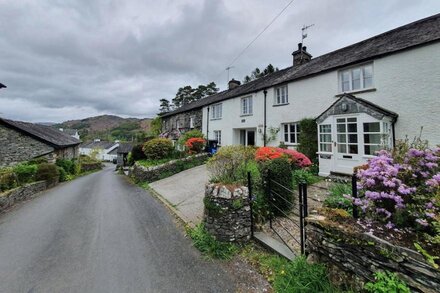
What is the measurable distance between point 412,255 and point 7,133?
26.4 meters

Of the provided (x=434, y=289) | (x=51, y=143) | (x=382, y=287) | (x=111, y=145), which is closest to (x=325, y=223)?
(x=382, y=287)

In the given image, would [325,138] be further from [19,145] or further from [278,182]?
[19,145]

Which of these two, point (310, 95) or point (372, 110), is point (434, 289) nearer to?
point (372, 110)

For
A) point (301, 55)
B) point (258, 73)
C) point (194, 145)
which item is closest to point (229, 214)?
point (194, 145)

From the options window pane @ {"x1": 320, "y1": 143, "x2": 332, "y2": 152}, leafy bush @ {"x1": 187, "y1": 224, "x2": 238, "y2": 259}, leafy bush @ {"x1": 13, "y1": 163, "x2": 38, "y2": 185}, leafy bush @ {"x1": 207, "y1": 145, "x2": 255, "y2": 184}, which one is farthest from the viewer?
leafy bush @ {"x1": 13, "y1": 163, "x2": 38, "y2": 185}

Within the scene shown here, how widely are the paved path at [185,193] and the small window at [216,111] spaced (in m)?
8.96

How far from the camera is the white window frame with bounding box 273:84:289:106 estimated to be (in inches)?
550

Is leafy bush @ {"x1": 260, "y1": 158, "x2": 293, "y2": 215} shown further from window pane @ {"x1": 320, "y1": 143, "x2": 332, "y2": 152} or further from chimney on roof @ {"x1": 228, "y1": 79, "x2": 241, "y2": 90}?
chimney on roof @ {"x1": 228, "y1": 79, "x2": 241, "y2": 90}

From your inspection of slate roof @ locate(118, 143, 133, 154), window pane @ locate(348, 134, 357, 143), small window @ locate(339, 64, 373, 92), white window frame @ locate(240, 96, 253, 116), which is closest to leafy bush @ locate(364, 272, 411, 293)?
window pane @ locate(348, 134, 357, 143)

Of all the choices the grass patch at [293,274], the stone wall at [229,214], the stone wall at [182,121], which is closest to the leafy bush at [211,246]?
the stone wall at [229,214]

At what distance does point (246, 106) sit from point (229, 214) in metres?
13.7

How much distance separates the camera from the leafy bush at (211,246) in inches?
Result: 184

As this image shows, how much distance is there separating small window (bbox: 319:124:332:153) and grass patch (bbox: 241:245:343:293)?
794cm

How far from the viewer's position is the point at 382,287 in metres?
2.40
